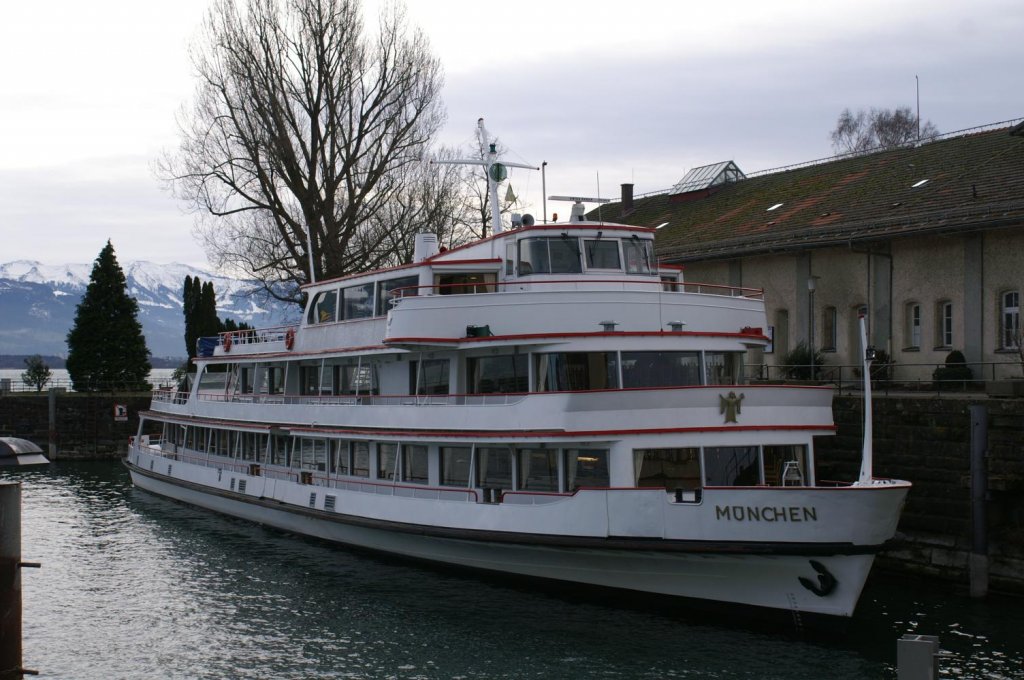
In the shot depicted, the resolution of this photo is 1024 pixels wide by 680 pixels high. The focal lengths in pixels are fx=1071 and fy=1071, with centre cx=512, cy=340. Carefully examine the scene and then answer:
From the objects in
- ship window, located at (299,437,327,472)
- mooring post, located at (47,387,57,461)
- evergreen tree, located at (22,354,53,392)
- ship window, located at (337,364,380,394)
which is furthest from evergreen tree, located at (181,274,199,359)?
ship window, located at (337,364,380,394)

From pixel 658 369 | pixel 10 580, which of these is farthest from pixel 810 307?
pixel 10 580

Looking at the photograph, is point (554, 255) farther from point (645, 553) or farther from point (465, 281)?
point (645, 553)

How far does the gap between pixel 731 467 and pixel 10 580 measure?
10982mm

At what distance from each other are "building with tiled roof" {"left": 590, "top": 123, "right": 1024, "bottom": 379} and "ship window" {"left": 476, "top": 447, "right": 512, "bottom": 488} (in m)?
10.3

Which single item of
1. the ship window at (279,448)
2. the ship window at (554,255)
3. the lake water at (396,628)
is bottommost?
the lake water at (396,628)

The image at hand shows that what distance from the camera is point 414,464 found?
20.3 metres

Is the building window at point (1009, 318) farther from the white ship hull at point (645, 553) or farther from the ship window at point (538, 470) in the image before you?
the ship window at point (538, 470)

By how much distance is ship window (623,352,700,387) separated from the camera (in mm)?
17594

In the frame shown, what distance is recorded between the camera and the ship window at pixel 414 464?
792 inches

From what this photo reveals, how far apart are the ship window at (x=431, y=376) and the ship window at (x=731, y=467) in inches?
210

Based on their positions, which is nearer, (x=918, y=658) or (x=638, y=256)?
(x=918, y=658)

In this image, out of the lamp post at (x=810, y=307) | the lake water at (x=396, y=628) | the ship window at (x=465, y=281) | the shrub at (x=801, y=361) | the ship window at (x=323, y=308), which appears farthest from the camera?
the lamp post at (x=810, y=307)

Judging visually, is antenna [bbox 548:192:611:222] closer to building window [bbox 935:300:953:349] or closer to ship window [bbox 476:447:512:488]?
ship window [bbox 476:447:512:488]

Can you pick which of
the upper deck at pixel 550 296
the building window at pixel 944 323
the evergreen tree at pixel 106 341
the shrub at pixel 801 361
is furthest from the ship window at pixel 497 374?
the evergreen tree at pixel 106 341
